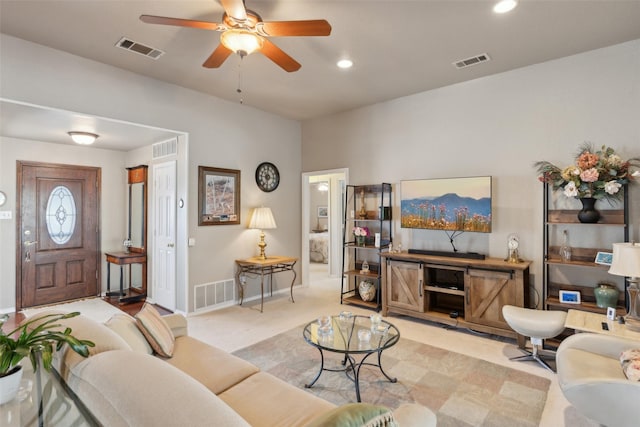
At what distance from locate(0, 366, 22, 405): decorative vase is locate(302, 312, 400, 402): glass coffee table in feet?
5.53

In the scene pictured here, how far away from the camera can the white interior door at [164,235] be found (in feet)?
15.8

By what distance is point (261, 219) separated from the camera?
517 centimetres

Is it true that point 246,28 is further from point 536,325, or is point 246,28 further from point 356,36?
point 536,325

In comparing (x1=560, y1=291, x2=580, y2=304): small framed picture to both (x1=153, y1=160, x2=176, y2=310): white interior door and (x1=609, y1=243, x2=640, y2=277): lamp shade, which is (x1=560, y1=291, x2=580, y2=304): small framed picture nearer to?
(x1=609, y1=243, x2=640, y2=277): lamp shade

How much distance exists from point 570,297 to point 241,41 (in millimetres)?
3975

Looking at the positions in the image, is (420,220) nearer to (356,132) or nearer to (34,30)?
(356,132)

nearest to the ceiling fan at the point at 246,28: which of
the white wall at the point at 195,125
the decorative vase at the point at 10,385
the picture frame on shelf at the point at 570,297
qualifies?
the white wall at the point at 195,125

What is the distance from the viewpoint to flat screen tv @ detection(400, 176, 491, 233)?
405cm

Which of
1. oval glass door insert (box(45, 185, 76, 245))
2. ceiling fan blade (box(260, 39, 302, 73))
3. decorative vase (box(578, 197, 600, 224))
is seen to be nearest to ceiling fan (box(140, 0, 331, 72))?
ceiling fan blade (box(260, 39, 302, 73))

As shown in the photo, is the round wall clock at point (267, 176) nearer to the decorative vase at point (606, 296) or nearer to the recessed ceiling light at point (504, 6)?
the recessed ceiling light at point (504, 6)

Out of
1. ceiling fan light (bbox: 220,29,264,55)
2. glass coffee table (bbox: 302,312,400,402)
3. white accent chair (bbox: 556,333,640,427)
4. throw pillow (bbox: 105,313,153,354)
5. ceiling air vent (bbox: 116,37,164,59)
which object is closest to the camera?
white accent chair (bbox: 556,333,640,427)

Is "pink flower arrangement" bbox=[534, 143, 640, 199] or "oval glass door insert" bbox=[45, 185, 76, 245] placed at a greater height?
"pink flower arrangement" bbox=[534, 143, 640, 199]

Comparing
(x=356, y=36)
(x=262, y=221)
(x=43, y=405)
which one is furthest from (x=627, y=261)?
(x=262, y=221)

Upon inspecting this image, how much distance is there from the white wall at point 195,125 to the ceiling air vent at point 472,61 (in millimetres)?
3115
